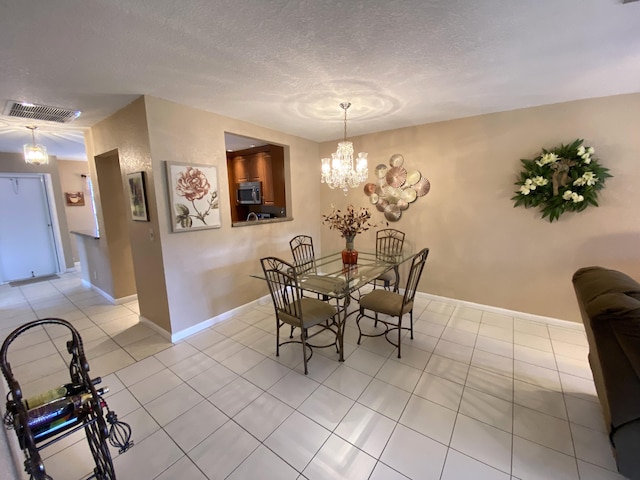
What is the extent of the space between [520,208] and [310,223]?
9.53 feet

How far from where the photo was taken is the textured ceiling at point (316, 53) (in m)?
1.36

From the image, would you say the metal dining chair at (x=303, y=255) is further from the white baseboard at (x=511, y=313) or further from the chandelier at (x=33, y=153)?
the chandelier at (x=33, y=153)

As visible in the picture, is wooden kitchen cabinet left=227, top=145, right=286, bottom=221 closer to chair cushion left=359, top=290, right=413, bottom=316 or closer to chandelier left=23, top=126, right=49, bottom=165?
chair cushion left=359, top=290, right=413, bottom=316

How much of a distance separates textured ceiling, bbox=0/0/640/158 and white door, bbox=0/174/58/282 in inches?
149

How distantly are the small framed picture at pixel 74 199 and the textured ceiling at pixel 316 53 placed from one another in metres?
4.31

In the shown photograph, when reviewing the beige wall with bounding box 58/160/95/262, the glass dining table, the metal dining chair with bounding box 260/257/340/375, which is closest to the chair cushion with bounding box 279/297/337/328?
the metal dining chair with bounding box 260/257/340/375

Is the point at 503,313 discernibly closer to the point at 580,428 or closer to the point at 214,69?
the point at 580,428

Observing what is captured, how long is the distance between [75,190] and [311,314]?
6.73m

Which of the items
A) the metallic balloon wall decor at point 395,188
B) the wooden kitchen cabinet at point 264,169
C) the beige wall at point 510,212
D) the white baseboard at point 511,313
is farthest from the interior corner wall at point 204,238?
the white baseboard at point 511,313

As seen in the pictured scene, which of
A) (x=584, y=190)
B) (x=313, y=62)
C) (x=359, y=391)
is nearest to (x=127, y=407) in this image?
(x=359, y=391)

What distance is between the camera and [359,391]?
80.8 inches

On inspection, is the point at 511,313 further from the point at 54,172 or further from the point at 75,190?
the point at 75,190

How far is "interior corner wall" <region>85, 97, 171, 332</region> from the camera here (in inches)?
101

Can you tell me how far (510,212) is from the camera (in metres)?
3.10
